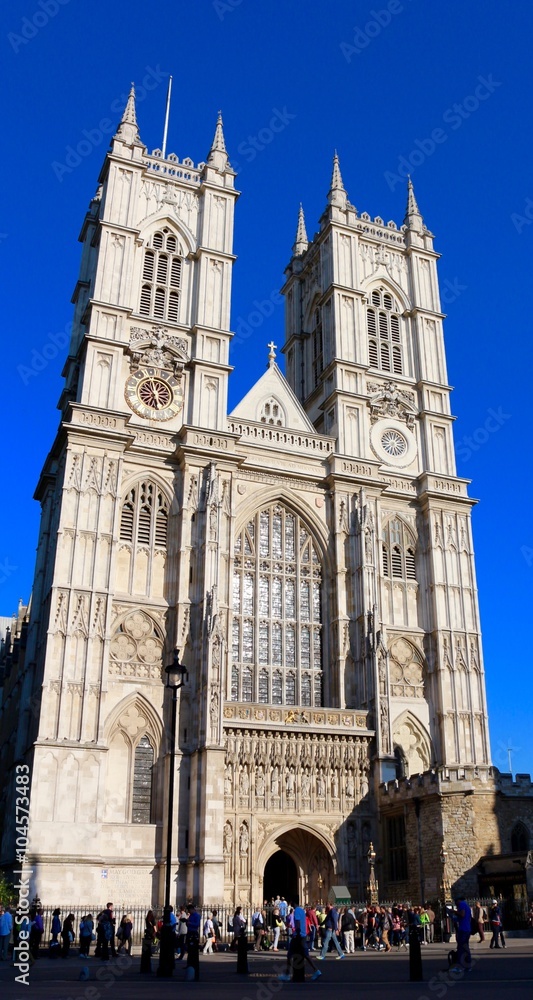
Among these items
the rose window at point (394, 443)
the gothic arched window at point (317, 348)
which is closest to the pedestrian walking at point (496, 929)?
the rose window at point (394, 443)

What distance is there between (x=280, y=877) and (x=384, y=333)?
24968 millimetres

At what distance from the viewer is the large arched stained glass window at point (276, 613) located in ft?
111

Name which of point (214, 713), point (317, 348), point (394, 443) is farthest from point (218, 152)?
point (214, 713)

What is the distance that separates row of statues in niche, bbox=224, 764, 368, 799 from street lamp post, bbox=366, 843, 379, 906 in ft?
7.09

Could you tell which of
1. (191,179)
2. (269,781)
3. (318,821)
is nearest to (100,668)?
(269,781)

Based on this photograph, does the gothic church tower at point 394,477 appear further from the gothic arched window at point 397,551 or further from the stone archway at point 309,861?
the stone archway at point 309,861

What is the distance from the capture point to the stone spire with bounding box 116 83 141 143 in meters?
40.2

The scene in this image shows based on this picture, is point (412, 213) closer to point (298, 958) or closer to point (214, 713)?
point (214, 713)

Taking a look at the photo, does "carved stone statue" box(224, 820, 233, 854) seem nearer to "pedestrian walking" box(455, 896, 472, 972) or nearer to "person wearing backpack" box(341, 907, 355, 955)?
"person wearing backpack" box(341, 907, 355, 955)

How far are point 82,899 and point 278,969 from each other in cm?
1117

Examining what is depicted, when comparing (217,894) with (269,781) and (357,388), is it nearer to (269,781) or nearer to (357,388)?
(269,781)

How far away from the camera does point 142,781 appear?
3027 centimetres

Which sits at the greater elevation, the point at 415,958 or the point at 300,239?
the point at 300,239

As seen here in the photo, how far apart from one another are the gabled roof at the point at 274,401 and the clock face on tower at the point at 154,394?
3.13 meters
